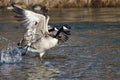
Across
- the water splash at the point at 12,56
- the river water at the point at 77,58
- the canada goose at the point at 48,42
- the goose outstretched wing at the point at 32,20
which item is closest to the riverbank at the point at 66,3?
the river water at the point at 77,58

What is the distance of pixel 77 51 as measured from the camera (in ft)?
43.6

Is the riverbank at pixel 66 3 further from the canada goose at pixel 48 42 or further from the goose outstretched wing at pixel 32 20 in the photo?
the goose outstretched wing at pixel 32 20

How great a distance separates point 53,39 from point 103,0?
20520 mm

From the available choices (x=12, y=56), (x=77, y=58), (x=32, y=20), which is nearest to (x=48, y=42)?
(x=32, y=20)

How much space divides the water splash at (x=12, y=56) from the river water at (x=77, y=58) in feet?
0.57

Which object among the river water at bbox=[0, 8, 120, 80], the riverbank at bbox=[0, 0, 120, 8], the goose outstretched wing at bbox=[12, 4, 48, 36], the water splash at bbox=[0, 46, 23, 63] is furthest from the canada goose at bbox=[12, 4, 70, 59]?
the riverbank at bbox=[0, 0, 120, 8]

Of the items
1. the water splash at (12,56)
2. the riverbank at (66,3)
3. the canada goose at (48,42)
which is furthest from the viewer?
the riverbank at (66,3)

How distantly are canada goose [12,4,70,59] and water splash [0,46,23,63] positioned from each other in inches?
10.5

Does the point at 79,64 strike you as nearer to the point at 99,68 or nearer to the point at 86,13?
the point at 99,68

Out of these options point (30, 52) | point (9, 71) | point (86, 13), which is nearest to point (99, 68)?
point (9, 71)

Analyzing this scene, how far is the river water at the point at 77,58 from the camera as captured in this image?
9.92m

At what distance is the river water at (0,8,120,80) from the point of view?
992 cm

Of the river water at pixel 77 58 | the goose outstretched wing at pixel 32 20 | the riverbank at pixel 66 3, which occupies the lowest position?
the riverbank at pixel 66 3

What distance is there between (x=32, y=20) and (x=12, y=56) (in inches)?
41.8
